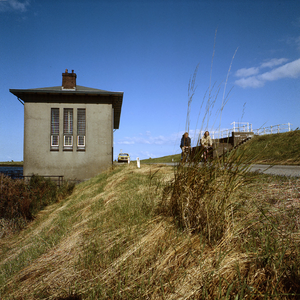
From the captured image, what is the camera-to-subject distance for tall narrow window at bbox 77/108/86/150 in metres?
15.3

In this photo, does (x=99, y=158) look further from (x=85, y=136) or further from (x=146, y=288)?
(x=146, y=288)

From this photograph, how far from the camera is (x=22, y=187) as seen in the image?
11609 millimetres

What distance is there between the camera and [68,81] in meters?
15.8

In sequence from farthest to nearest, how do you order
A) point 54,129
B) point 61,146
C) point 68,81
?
1. point 68,81
2. point 54,129
3. point 61,146

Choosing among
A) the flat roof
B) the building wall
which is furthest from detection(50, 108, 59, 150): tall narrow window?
the flat roof

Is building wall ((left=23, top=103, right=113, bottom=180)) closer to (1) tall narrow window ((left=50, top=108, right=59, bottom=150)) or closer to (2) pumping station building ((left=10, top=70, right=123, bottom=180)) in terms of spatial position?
(2) pumping station building ((left=10, top=70, right=123, bottom=180))

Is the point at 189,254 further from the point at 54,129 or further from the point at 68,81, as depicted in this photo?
the point at 68,81

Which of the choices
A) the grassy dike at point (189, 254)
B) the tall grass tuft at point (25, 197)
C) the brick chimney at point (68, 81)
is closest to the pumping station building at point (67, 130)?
the brick chimney at point (68, 81)

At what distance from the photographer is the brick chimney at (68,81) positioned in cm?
1568

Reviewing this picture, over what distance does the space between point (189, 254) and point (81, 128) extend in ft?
48.1

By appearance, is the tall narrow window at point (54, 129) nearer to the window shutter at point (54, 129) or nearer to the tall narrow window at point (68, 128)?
the window shutter at point (54, 129)

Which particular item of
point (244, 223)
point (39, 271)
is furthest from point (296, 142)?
point (39, 271)

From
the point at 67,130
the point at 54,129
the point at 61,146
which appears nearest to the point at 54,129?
the point at 54,129

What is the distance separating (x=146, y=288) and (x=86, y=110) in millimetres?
15040
